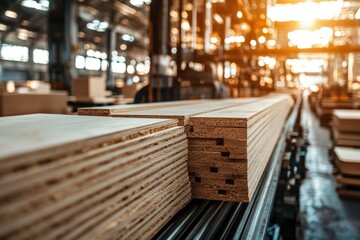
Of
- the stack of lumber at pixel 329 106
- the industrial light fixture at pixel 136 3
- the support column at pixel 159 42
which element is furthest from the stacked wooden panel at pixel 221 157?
the industrial light fixture at pixel 136 3

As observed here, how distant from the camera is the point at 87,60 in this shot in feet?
91.7

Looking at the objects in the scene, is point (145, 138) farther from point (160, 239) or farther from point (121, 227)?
point (160, 239)

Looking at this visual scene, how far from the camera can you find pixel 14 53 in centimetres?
2339

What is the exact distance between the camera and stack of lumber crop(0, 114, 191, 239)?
67cm

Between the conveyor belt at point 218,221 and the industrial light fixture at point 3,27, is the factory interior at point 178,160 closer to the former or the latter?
the conveyor belt at point 218,221

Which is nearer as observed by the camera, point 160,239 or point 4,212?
point 4,212

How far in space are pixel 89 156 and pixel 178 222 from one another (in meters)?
0.75

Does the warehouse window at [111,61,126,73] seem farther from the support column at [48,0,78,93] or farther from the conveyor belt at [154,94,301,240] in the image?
the conveyor belt at [154,94,301,240]

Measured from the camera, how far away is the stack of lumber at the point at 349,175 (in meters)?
5.29

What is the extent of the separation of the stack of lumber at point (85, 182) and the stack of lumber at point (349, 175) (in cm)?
476

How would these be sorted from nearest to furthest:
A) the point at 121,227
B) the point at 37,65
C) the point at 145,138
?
the point at 121,227, the point at 145,138, the point at 37,65

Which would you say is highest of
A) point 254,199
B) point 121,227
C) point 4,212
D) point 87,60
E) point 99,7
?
point 99,7

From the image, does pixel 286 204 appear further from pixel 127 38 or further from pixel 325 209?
pixel 127 38

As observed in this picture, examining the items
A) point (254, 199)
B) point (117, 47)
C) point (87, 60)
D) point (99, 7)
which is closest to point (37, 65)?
point (87, 60)
